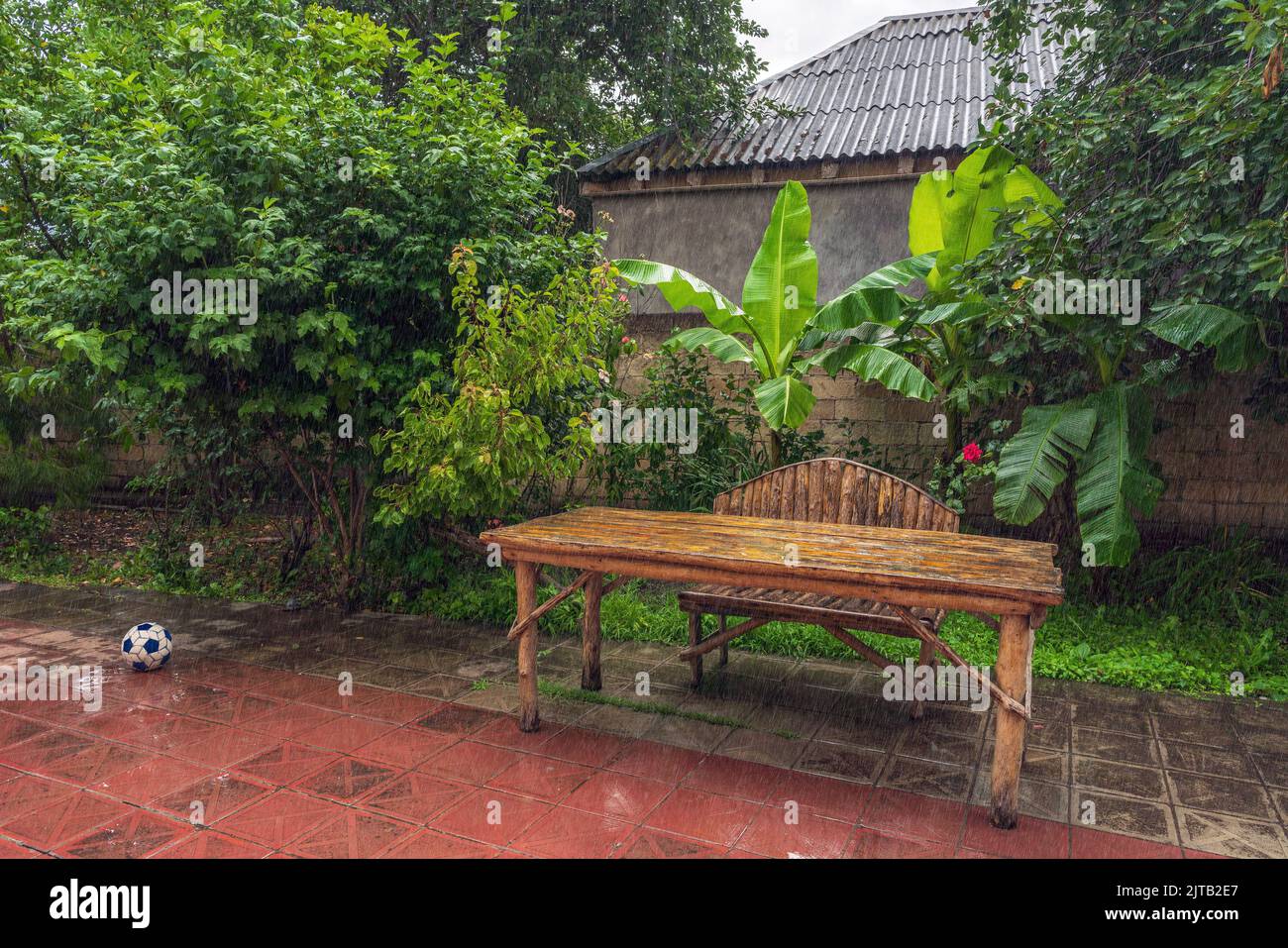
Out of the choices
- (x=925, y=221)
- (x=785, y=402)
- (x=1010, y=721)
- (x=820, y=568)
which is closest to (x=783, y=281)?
(x=785, y=402)

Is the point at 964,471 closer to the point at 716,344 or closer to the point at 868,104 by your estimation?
the point at 716,344

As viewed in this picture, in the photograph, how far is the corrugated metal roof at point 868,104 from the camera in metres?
7.96

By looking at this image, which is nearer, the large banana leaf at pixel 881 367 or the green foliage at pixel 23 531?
the large banana leaf at pixel 881 367

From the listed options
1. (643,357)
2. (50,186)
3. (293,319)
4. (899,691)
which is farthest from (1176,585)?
(50,186)

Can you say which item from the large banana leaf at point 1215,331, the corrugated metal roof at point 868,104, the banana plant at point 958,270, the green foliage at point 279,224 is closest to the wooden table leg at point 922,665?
the banana plant at point 958,270

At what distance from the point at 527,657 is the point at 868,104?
24.4 feet

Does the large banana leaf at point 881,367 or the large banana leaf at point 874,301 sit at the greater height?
the large banana leaf at point 874,301

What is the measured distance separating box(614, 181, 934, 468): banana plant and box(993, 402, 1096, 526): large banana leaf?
72 centimetres

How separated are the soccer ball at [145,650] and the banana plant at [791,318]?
3719 mm

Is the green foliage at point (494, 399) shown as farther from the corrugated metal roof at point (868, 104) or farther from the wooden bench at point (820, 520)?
the corrugated metal roof at point (868, 104)

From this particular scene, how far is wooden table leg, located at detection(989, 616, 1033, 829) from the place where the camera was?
304cm

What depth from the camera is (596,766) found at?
359 centimetres

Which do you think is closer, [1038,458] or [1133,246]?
[1133,246]

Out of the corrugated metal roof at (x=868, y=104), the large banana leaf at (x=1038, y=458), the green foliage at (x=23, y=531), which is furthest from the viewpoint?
the corrugated metal roof at (x=868, y=104)
